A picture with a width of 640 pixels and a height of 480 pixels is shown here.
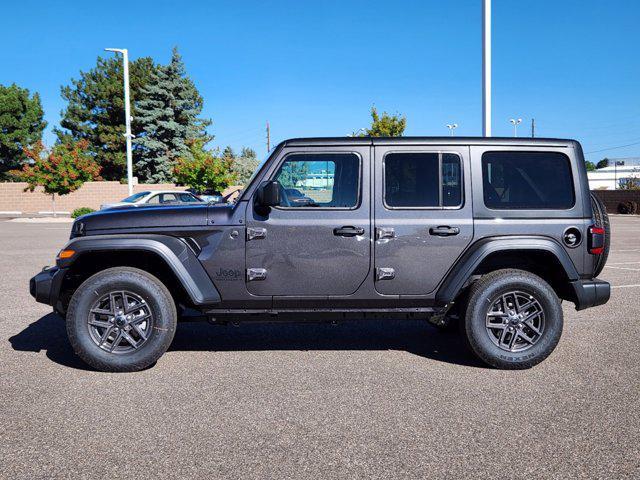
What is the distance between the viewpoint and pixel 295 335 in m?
6.08

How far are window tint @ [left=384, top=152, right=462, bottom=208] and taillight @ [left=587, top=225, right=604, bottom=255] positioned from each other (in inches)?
46.0

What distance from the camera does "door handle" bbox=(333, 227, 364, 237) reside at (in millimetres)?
4727

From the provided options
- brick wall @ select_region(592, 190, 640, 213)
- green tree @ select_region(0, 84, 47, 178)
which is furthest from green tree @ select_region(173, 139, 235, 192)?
green tree @ select_region(0, 84, 47, 178)

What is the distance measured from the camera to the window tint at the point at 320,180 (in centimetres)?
485

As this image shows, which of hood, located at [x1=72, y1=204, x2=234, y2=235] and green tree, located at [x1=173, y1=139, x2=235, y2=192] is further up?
green tree, located at [x1=173, y1=139, x2=235, y2=192]

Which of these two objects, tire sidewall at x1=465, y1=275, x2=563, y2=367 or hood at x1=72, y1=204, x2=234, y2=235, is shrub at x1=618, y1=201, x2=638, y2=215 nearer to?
tire sidewall at x1=465, y1=275, x2=563, y2=367

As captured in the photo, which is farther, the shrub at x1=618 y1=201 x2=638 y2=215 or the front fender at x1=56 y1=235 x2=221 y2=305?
the shrub at x1=618 y1=201 x2=638 y2=215

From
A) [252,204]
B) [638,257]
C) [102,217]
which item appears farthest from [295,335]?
[638,257]

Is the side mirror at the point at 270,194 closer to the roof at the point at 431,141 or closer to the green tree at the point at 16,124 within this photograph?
the roof at the point at 431,141

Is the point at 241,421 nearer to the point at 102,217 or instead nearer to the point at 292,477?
the point at 292,477

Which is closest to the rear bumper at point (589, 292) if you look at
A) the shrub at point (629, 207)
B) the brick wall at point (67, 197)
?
the shrub at point (629, 207)

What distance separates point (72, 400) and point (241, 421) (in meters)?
1.34

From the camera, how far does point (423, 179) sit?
193 inches

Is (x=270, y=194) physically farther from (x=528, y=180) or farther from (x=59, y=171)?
(x=59, y=171)
